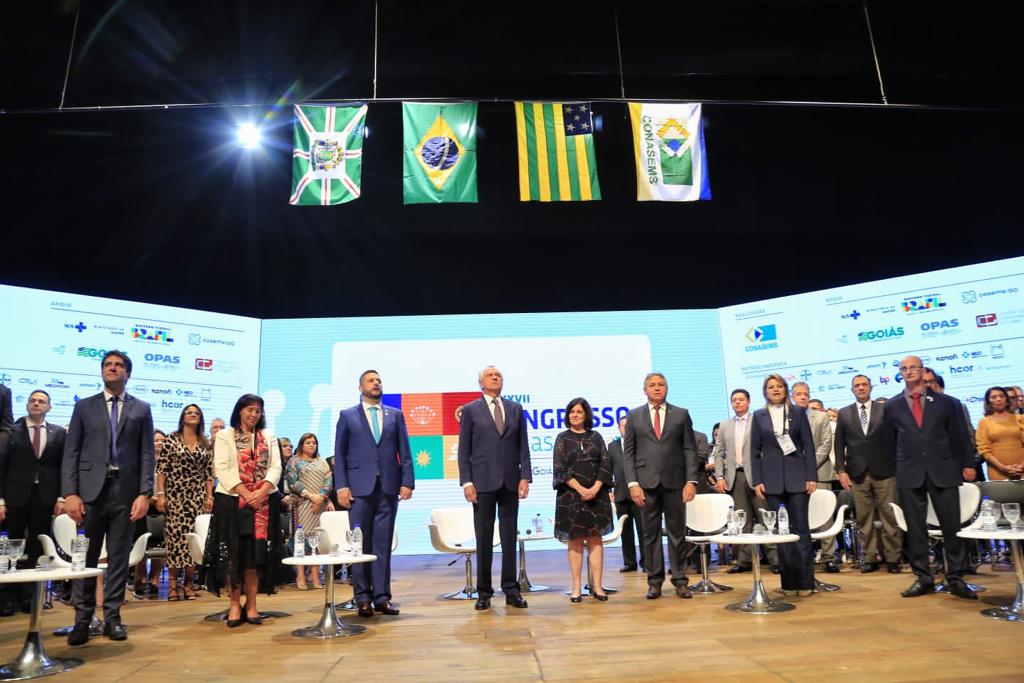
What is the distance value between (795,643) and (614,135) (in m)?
7.26

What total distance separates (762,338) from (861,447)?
2986 mm

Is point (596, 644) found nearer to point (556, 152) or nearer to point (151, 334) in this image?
point (556, 152)

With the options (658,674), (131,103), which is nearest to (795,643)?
(658,674)

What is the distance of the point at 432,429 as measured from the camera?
30.2 ft

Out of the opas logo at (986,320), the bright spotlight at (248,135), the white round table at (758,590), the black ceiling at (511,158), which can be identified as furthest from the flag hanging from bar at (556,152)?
the opas logo at (986,320)

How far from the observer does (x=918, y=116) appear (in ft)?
30.0

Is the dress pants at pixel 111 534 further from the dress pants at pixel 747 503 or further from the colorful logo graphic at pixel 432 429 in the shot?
the colorful logo graphic at pixel 432 429

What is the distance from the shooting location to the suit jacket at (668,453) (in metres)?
5.11

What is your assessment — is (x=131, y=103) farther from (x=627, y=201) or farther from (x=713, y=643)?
(x=713, y=643)

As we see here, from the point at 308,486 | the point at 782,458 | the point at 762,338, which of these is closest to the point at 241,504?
the point at 308,486

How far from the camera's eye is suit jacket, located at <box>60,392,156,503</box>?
3.98m

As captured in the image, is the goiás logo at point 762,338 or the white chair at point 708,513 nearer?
the white chair at point 708,513

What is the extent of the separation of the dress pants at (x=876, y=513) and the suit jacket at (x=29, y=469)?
21.7 feet

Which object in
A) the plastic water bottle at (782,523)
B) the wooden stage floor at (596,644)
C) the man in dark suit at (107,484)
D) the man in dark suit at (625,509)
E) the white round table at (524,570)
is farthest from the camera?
the man in dark suit at (625,509)
